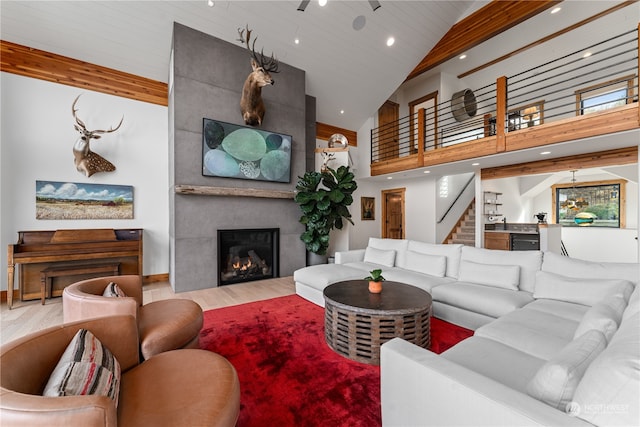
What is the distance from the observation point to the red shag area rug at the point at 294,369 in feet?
5.25

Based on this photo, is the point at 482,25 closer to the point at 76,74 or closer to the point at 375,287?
the point at 375,287

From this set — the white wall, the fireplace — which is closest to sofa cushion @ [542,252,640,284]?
the fireplace

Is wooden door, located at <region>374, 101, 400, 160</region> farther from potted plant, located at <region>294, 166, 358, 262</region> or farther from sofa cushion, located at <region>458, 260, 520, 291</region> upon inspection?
sofa cushion, located at <region>458, 260, 520, 291</region>

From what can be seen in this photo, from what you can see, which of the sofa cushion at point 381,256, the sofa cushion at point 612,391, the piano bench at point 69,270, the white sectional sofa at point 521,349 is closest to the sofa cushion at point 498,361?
the white sectional sofa at point 521,349

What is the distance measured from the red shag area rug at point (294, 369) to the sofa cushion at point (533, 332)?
65cm

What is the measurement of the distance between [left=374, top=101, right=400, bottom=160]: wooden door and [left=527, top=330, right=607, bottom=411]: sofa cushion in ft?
22.4

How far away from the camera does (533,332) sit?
5.81ft

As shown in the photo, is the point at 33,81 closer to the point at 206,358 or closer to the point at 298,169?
the point at 298,169

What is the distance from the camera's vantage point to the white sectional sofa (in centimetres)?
83

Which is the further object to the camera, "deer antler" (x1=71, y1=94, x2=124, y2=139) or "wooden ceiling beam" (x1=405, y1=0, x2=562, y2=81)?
"wooden ceiling beam" (x1=405, y1=0, x2=562, y2=81)

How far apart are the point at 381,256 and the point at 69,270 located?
4586 mm

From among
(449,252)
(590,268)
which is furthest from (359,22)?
(590,268)

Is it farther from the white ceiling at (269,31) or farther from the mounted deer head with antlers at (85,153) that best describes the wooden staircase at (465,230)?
the mounted deer head with antlers at (85,153)

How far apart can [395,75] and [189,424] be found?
6950 mm
